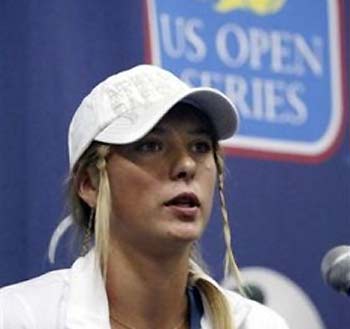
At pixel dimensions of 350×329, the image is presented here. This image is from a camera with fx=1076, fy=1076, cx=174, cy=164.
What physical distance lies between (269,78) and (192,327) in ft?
2.59

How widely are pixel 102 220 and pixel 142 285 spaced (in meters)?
0.08

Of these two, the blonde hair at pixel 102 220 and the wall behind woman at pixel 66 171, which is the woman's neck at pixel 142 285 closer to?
the blonde hair at pixel 102 220

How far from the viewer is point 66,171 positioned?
1.73 metres

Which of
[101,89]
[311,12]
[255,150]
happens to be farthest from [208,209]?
[311,12]

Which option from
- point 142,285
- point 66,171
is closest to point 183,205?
Answer: point 142,285

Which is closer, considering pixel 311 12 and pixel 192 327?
pixel 192 327

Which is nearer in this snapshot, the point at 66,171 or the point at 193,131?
the point at 193,131

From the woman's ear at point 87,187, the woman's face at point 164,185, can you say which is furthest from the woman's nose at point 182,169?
the woman's ear at point 87,187

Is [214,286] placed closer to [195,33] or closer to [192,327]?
[192,327]

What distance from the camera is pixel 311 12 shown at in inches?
75.9

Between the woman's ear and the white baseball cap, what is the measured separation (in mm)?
19

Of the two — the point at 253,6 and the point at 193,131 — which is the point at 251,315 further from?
the point at 253,6

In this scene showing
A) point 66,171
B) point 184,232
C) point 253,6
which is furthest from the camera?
point 253,6

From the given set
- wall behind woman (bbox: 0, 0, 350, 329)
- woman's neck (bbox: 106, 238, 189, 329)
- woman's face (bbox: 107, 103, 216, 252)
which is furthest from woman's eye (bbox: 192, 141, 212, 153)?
wall behind woman (bbox: 0, 0, 350, 329)
